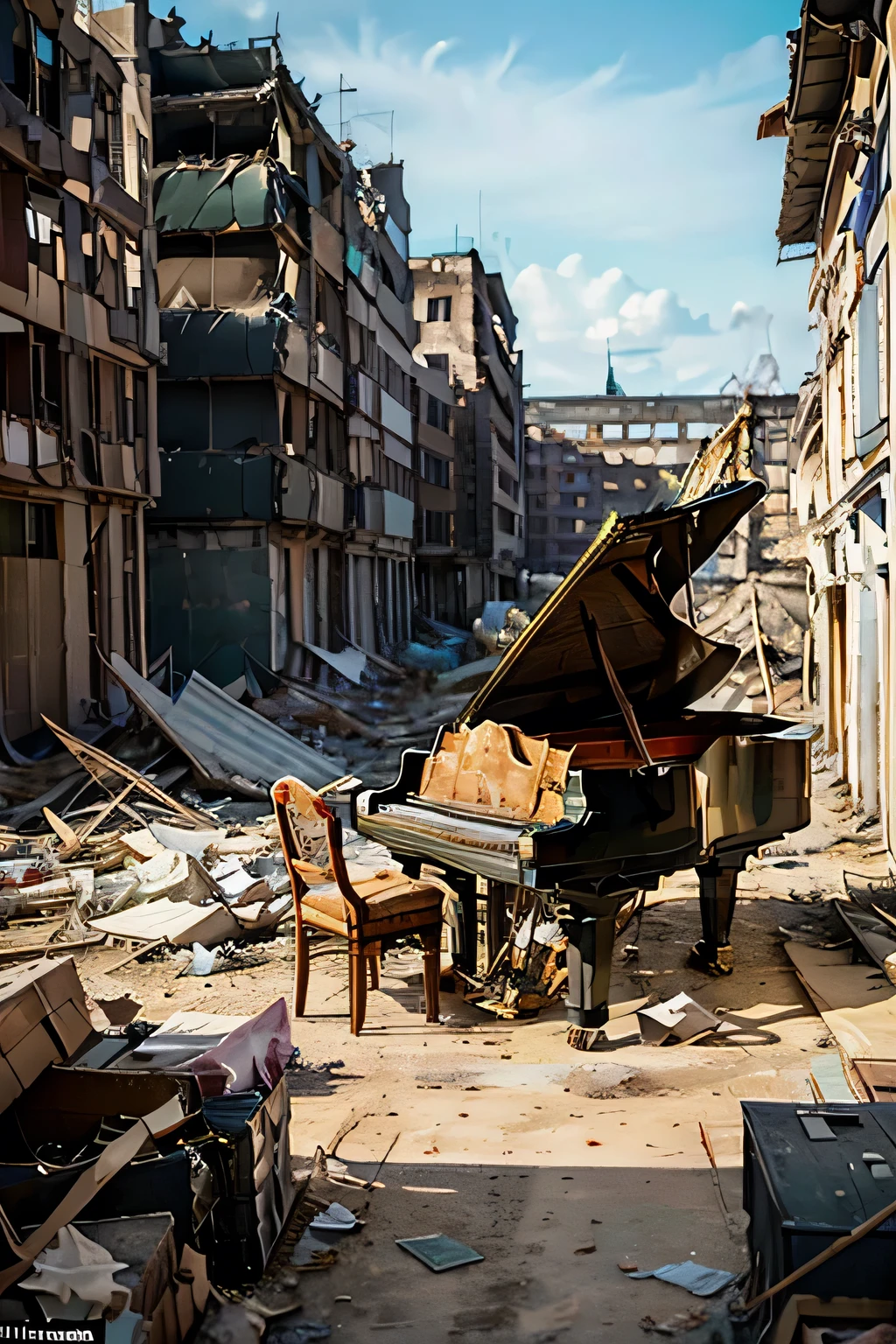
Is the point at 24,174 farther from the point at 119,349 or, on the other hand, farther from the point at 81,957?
the point at 81,957

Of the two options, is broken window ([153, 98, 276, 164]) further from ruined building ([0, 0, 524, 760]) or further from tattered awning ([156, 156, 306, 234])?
tattered awning ([156, 156, 306, 234])

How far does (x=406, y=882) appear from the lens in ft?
23.1

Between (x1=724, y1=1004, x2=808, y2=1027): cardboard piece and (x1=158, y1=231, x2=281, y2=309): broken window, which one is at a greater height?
(x1=158, y1=231, x2=281, y2=309): broken window

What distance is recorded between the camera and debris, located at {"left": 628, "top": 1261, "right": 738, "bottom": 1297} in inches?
151

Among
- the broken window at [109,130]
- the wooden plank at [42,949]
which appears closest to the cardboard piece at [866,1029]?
the wooden plank at [42,949]

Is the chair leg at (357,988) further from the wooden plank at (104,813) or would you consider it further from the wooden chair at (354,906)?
the wooden plank at (104,813)

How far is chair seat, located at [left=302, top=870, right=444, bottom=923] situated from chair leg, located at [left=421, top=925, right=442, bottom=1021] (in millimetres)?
118

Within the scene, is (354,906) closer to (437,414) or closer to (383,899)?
(383,899)

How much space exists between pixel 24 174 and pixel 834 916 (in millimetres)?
12060

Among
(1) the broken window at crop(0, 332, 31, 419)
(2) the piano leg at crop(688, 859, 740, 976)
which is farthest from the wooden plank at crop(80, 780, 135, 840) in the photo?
(2) the piano leg at crop(688, 859, 740, 976)

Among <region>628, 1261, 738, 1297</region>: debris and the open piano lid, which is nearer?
<region>628, 1261, 738, 1297</region>: debris

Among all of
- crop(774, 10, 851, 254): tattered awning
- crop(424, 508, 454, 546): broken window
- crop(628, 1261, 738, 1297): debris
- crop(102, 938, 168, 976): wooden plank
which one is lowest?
crop(102, 938, 168, 976): wooden plank

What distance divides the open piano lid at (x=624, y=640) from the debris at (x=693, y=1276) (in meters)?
3.61

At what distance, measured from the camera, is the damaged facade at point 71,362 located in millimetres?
14227
